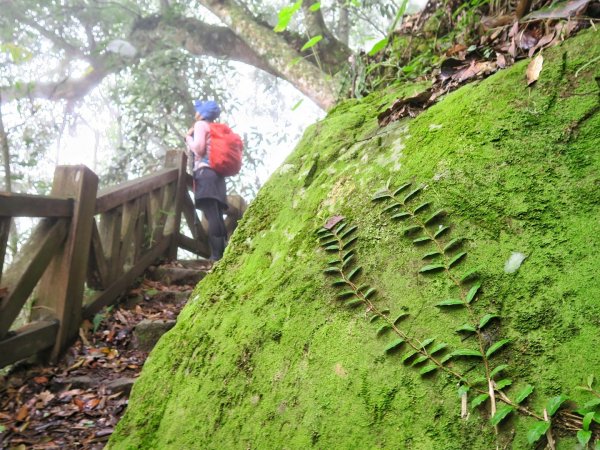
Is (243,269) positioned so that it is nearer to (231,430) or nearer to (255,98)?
(231,430)

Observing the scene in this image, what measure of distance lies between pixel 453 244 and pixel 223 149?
14.4ft

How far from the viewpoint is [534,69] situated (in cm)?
172

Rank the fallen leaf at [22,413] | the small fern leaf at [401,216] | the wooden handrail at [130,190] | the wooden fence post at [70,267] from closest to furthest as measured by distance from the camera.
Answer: the small fern leaf at [401,216], the fallen leaf at [22,413], the wooden fence post at [70,267], the wooden handrail at [130,190]

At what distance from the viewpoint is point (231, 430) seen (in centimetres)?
157

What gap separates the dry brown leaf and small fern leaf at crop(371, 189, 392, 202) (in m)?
0.63

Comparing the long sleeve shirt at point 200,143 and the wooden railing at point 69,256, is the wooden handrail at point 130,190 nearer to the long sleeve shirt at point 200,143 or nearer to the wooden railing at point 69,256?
A: the wooden railing at point 69,256

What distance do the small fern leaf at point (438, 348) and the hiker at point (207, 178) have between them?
4.61 m

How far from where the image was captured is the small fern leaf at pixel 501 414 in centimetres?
107

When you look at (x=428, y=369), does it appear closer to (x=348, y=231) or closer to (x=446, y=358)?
Answer: (x=446, y=358)

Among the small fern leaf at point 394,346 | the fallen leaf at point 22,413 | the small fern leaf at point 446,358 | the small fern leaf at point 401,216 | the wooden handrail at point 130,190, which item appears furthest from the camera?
the wooden handrail at point 130,190

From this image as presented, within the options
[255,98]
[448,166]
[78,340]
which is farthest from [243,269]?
[255,98]

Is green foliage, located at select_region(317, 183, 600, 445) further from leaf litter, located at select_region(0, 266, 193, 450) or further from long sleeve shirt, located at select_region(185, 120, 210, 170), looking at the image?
long sleeve shirt, located at select_region(185, 120, 210, 170)

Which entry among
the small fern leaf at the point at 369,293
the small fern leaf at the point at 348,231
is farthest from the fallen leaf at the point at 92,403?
the small fern leaf at the point at 369,293

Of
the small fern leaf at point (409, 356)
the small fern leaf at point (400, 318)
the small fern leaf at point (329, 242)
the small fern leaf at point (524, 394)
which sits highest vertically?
the small fern leaf at point (329, 242)
